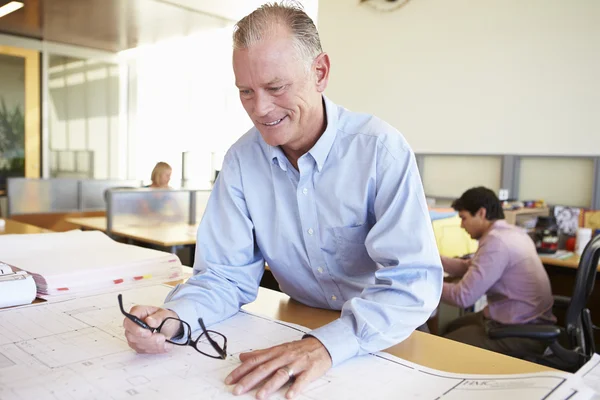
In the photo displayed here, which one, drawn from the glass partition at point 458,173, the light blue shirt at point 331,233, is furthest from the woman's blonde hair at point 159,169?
the light blue shirt at point 331,233

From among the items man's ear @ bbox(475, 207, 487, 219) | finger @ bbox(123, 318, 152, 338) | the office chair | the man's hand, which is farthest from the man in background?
finger @ bbox(123, 318, 152, 338)

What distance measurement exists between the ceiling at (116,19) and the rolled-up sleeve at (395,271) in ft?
14.8

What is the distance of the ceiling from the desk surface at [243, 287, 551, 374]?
14.8ft

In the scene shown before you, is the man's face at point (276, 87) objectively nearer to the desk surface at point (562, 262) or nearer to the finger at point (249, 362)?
the finger at point (249, 362)

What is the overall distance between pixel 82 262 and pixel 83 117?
261 inches

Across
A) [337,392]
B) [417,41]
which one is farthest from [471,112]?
[337,392]

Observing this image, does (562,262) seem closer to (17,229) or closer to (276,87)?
(276,87)

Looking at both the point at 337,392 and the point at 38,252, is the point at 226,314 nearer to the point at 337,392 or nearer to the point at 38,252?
the point at 337,392

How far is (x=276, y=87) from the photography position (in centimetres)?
100

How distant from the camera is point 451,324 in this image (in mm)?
2795

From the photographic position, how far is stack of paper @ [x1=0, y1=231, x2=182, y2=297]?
1.24m

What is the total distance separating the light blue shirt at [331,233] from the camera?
0.99m

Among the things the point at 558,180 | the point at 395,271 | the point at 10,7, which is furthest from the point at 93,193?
the point at 395,271

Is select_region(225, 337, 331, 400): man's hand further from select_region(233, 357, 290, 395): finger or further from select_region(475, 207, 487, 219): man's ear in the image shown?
select_region(475, 207, 487, 219): man's ear
